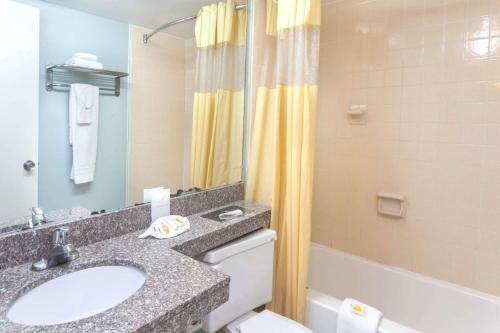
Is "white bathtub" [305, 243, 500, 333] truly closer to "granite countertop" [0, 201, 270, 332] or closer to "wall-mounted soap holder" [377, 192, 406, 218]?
"wall-mounted soap holder" [377, 192, 406, 218]

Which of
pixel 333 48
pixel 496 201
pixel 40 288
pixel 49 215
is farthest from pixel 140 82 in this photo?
pixel 496 201

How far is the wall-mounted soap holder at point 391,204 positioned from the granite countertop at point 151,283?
1.34m

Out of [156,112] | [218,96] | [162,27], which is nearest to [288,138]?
[218,96]

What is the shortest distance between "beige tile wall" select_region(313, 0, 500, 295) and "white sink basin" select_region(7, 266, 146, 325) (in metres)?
1.75

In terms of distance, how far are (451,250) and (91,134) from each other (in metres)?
2.08

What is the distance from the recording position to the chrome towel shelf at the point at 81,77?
114 cm

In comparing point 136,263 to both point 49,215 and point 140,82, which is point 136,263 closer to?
point 49,215

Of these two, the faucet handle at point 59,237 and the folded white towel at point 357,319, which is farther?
the folded white towel at point 357,319

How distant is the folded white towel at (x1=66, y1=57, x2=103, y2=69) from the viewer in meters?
1.18

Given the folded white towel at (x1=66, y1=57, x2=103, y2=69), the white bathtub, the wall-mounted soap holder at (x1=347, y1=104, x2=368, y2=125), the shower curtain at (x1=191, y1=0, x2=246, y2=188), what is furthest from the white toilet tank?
the wall-mounted soap holder at (x1=347, y1=104, x2=368, y2=125)

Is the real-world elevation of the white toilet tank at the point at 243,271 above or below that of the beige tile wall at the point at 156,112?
below

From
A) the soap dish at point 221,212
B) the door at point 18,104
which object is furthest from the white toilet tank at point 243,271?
the door at point 18,104

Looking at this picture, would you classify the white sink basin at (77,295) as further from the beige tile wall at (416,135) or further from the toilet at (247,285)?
the beige tile wall at (416,135)

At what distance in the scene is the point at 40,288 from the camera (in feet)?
3.04
